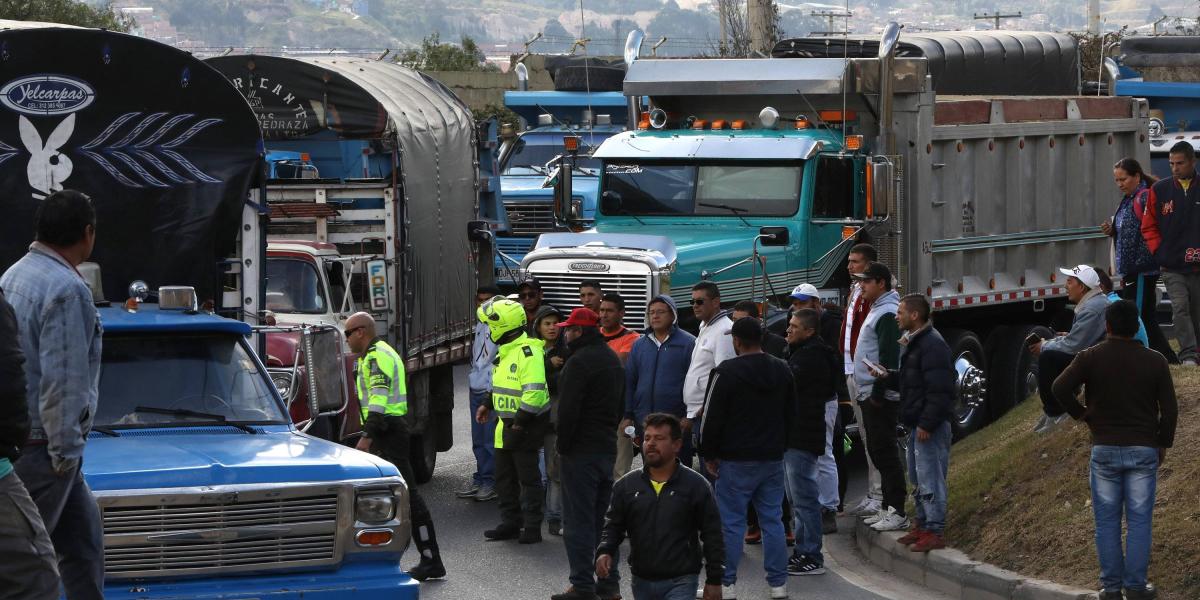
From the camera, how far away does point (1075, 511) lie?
11.1 meters

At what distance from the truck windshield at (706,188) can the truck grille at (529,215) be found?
318 inches

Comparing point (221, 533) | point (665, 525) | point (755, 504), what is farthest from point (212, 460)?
point (755, 504)

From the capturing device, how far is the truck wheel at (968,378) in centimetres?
1662

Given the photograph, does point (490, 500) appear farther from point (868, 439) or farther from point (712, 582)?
point (712, 582)

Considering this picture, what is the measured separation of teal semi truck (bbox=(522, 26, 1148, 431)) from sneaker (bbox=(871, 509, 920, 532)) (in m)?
3.10

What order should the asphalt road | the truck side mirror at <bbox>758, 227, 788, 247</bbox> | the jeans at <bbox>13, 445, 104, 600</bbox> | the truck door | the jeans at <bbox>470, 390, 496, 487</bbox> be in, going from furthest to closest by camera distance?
the truck door, the truck side mirror at <bbox>758, 227, 788, 247</bbox>, the jeans at <bbox>470, 390, 496, 487</bbox>, the asphalt road, the jeans at <bbox>13, 445, 104, 600</bbox>

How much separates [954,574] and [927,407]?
1.08 metres

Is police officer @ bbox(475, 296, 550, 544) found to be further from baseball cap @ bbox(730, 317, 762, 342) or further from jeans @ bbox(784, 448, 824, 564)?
baseball cap @ bbox(730, 317, 762, 342)

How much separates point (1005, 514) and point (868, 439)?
3.98 feet

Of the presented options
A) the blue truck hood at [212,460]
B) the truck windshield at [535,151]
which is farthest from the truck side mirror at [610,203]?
the truck windshield at [535,151]

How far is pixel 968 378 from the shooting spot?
657 inches

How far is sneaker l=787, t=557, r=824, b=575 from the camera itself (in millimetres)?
11641

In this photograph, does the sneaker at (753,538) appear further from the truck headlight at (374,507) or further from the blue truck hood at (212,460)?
the truck headlight at (374,507)

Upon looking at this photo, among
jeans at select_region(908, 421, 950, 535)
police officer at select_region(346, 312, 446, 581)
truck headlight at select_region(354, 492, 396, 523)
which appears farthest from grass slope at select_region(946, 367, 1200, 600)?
truck headlight at select_region(354, 492, 396, 523)
